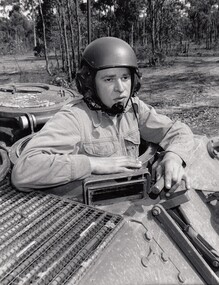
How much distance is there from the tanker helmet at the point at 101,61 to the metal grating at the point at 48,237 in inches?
39.9

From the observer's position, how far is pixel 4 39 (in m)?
42.6

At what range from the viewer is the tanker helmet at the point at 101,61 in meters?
2.67

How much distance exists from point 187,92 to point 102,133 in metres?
12.4

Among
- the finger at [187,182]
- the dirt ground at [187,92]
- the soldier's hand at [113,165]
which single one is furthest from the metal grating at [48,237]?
the dirt ground at [187,92]

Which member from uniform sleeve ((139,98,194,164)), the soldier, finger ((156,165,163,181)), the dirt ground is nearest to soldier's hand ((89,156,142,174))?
the soldier

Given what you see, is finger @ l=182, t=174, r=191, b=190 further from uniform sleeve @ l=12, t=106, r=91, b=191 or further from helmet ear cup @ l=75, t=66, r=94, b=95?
helmet ear cup @ l=75, t=66, r=94, b=95

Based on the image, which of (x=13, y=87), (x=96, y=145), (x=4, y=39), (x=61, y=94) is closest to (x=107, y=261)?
(x=96, y=145)

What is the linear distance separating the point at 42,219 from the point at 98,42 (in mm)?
1508

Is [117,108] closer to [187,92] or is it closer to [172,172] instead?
[172,172]

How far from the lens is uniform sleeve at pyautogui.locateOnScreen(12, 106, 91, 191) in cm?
218

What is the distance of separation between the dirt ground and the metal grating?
733 centimetres

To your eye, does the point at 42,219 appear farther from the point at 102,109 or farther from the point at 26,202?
the point at 102,109

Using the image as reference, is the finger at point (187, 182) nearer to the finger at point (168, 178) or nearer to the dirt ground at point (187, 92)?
the finger at point (168, 178)

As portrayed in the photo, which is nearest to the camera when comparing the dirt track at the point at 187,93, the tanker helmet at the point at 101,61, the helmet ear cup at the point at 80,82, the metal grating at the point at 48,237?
the metal grating at the point at 48,237
